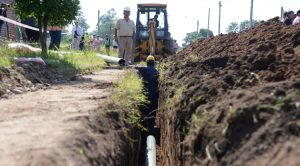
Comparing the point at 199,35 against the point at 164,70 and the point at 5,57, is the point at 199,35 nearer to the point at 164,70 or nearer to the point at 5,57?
the point at 164,70

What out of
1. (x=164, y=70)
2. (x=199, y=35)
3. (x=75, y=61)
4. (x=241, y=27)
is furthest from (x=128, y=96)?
(x=199, y=35)

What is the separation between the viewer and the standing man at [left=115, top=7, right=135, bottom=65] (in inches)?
553

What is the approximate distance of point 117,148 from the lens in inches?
185

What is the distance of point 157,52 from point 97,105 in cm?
1390

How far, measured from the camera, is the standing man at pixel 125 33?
14039mm

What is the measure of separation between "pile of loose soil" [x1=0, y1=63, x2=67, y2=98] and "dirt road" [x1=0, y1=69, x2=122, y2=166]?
1.31 ft

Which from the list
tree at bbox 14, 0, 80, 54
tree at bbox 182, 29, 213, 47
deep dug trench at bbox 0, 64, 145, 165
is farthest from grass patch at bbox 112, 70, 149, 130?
tree at bbox 182, 29, 213, 47

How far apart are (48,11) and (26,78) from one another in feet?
12.0

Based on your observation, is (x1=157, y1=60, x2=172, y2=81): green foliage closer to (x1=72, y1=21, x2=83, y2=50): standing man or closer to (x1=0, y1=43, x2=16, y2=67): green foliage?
(x1=0, y1=43, x2=16, y2=67): green foliage

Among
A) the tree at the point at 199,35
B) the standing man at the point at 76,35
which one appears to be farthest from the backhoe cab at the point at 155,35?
the tree at the point at 199,35

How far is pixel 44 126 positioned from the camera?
441 cm

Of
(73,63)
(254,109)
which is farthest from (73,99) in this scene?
(73,63)

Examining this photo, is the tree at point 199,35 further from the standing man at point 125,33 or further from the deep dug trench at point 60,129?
the deep dug trench at point 60,129

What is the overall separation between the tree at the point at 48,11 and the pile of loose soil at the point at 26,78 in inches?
74.0
